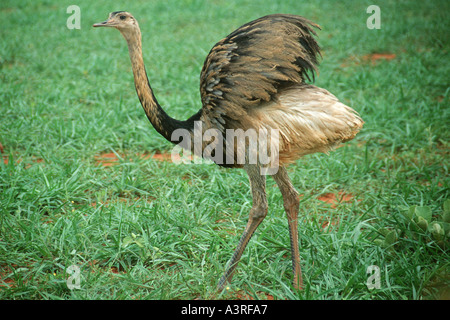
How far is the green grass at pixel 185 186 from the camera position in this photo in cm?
279

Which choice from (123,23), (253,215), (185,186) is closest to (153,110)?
(123,23)

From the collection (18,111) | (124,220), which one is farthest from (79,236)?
(18,111)

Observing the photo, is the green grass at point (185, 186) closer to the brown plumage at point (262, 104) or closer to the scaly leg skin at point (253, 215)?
the scaly leg skin at point (253, 215)

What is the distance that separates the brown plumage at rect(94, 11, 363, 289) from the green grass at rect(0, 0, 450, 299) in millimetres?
378

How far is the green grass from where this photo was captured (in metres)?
2.79

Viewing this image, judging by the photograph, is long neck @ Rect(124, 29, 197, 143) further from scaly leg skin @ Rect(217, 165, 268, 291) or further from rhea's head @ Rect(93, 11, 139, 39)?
scaly leg skin @ Rect(217, 165, 268, 291)

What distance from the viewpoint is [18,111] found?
16.5 ft

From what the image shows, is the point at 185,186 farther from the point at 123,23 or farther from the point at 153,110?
the point at 123,23

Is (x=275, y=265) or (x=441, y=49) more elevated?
(x=441, y=49)

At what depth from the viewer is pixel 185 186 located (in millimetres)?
3799

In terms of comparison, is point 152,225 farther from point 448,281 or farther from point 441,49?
point 441,49

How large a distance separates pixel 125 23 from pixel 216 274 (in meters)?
1.58

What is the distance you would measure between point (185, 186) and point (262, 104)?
141cm

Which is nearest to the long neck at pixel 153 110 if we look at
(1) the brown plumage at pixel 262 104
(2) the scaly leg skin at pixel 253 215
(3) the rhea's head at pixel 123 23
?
(1) the brown plumage at pixel 262 104
